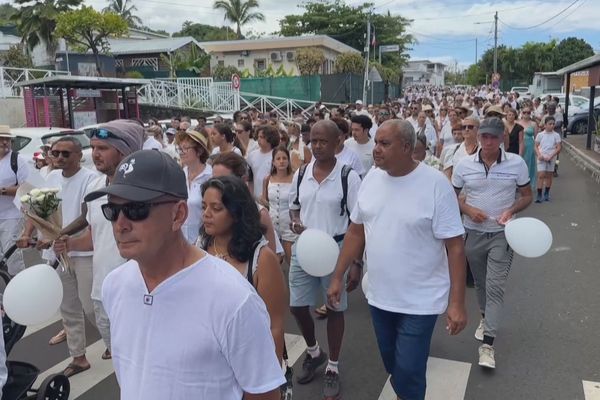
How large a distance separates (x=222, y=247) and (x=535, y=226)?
2.44 meters

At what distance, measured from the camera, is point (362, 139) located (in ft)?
22.9

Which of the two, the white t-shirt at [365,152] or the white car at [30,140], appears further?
the white car at [30,140]

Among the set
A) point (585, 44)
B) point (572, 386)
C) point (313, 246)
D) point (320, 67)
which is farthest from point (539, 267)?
point (585, 44)

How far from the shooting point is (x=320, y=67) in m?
37.8

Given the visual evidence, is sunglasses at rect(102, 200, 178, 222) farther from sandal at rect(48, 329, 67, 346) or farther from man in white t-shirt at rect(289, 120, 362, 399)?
sandal at rect(48, 329, 67, 346)

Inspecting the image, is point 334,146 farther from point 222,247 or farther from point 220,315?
→ point 220,315

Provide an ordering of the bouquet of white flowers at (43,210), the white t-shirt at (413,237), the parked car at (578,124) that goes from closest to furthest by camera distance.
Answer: the white t-shirt at (413,237) < the bouquet of white flowers at (43,210) < the parked car at (578,124)

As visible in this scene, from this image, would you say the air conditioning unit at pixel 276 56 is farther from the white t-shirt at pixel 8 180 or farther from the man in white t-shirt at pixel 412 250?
the man in white t-shirt at pixel 412 250

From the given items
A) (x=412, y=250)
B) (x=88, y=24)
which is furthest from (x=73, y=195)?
(x=88, y=24)

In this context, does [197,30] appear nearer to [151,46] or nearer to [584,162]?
[151,46]

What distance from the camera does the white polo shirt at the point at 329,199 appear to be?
409cm

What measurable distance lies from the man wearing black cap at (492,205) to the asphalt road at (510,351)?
28 centimetres

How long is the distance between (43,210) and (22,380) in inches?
45.0

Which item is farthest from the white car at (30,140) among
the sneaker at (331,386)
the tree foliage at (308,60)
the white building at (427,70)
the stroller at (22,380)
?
the white building at (427,70)
